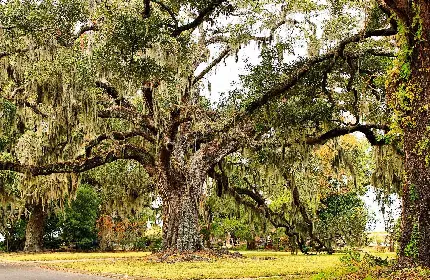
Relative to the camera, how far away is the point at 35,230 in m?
29.8

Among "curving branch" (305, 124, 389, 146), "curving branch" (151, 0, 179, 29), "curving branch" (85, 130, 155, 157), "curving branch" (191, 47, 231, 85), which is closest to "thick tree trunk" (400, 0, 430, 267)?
"curving branch" (151, 0, 179, 29)

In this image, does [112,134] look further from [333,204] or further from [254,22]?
[333,204]

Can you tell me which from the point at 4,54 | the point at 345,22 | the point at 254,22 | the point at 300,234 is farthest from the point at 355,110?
the point at 300,234

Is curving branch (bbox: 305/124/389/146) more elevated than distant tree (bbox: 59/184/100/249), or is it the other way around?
curving branch (bbox: 305/124/389/146)

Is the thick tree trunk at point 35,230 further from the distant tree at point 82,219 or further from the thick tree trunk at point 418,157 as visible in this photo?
the thick tree trunk at point 418,157

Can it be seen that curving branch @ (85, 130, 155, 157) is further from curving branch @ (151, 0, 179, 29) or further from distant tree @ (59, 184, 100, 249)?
distant tree @ (59, 184, 100, 249)

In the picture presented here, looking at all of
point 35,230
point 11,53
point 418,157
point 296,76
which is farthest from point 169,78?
point 35,230

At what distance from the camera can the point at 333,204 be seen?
31031 mm

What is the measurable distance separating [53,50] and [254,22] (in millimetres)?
5309

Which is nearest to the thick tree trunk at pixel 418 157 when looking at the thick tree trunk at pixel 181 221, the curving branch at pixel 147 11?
the curving branch at pixel 147 11

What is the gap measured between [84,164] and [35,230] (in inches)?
586

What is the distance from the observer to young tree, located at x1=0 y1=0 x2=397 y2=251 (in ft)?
35.7

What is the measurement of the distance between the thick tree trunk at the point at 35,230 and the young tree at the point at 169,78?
12.4 meters

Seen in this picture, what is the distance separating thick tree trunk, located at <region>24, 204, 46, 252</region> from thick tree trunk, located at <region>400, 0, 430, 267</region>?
24.6 metres
